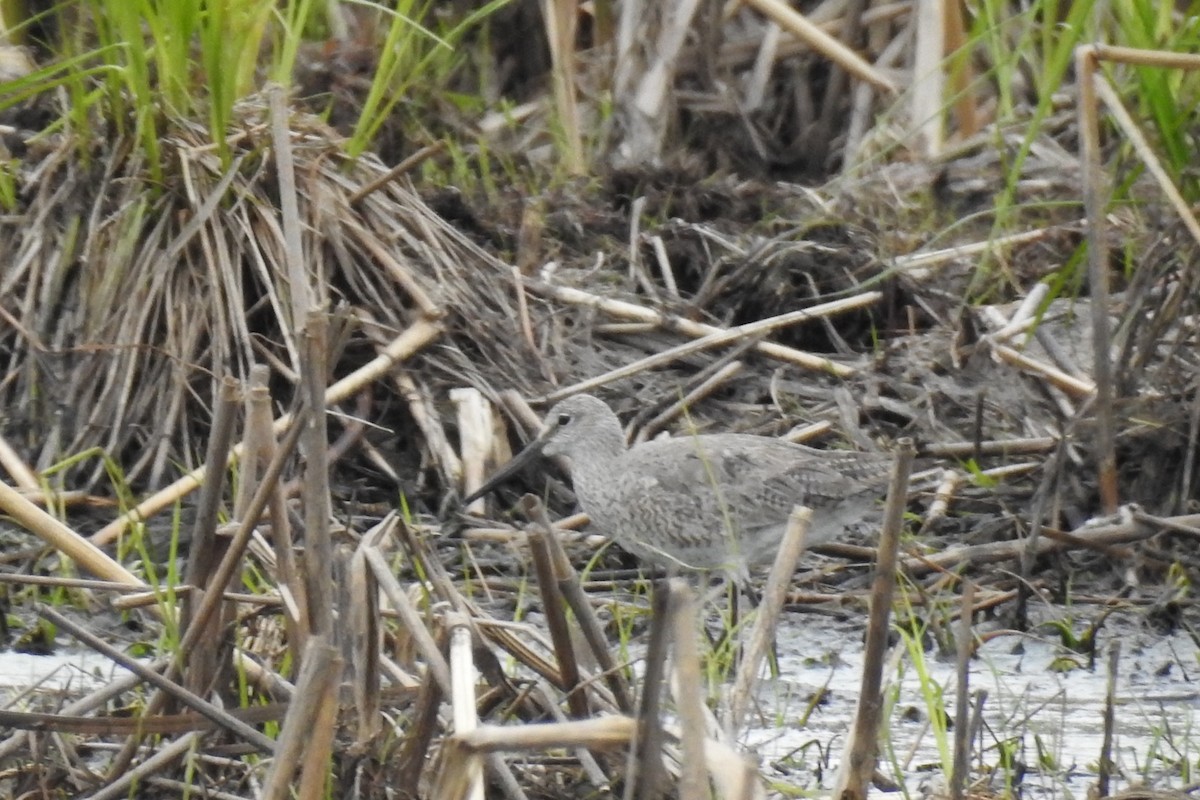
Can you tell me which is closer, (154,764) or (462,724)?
(462,724)

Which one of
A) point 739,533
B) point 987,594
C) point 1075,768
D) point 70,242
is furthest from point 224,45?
point 1075,768

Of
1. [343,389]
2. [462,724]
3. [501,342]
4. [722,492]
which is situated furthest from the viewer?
[501,342]

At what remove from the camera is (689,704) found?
92.4 inches

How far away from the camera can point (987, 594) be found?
16.4 feet

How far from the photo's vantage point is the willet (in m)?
5.37

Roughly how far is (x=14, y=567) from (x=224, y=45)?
→ 149 cm

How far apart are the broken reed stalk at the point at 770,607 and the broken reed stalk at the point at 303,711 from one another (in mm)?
711

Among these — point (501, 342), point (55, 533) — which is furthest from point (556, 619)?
point (501, 342)

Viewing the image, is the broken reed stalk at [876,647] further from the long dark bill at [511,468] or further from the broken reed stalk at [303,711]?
the long dark bill at [511,468]

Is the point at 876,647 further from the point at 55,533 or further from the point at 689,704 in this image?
the point at 55,533

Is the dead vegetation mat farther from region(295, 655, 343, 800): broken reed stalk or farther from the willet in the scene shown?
region(295, 655, 343, 800): broken reed stalk

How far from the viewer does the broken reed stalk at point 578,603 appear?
2908 mm

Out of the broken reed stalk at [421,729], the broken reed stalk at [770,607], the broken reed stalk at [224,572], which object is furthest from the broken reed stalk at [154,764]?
the broken reed stalk at [770,607]

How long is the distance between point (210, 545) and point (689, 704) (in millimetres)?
1243
